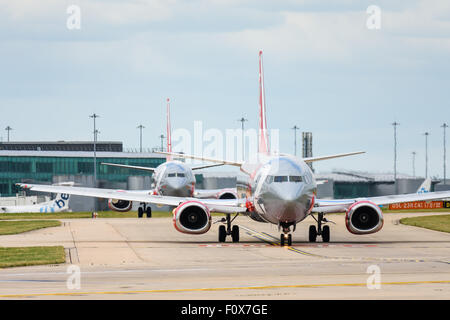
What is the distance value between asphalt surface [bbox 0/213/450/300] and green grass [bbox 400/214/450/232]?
540cm

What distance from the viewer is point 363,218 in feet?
122

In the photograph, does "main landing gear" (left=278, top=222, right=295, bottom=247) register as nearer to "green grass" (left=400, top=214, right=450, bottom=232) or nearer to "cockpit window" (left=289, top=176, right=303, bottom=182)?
"cockpit window" (left=289, top=176, right=303, bottom=182)

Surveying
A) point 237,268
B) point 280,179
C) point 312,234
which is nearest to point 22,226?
point 312,234

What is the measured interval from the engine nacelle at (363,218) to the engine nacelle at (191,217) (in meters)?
6.40

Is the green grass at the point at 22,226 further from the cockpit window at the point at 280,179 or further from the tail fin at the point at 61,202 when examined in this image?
the tail fin at the point at 61,202

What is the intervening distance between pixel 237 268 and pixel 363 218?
12208 millimetres

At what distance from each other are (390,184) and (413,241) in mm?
110452

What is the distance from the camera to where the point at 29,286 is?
69.8 feet

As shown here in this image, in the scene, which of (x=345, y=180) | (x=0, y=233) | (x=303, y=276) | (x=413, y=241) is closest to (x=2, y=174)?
(x=345, y=180)

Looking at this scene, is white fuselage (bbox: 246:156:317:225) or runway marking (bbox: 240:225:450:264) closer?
runway marking (bbox: 240:225:450:264)

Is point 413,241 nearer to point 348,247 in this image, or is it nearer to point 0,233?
point 348,247

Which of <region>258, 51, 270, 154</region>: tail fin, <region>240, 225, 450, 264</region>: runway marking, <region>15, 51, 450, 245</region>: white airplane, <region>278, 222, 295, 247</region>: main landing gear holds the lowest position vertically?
<region>240, 225, 450, 264</region>: runway marking

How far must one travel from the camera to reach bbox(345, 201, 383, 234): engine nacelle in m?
36.7

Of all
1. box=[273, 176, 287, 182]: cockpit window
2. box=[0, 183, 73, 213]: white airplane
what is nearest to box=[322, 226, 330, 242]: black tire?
box=[273, 176, 287, 182]: cockpit window
